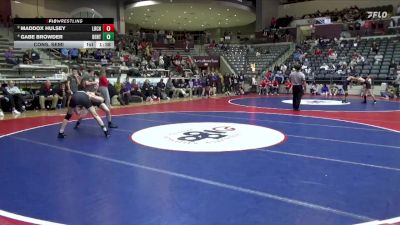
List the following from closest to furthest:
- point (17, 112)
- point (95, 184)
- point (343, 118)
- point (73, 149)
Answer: point (95, 184), point (73, 149), point (343, 118), point (17, 112)

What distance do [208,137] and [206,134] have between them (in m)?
→ 0.30

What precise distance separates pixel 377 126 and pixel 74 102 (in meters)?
6.41

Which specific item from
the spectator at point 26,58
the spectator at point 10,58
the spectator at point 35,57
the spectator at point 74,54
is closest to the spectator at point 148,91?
the spectator at point 74,54

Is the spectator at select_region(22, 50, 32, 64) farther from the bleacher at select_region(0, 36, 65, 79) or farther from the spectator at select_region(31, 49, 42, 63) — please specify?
the bleacher at select_region(0, 36, 65, 79)

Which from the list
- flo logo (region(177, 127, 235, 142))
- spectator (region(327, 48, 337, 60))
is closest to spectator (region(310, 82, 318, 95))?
spectator (region(327, 48, 337, 60))

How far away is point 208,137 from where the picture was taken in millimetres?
6840

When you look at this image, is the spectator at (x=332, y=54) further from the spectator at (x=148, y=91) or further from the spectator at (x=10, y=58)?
the spectator at (x=10, y=58)

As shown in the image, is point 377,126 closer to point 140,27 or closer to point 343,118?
point 343,118

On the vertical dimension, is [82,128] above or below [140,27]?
below

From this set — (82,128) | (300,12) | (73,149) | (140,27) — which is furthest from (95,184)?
(140,27)

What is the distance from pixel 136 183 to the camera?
13.9ft
